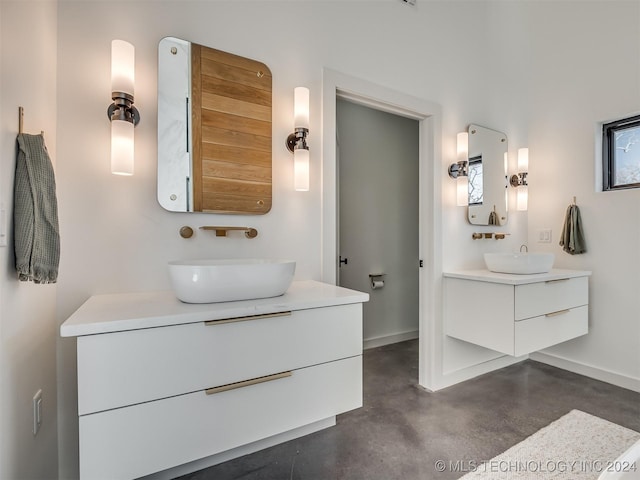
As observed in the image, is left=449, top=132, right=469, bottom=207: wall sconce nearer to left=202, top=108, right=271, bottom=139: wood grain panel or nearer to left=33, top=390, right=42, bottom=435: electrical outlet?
left=202, top=108, right=271, bottom=139: wood grain panel

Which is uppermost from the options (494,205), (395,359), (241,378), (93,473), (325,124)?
(325,124)

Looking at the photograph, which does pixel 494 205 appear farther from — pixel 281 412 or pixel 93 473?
pixel 93 473

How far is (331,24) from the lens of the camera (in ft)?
6.23

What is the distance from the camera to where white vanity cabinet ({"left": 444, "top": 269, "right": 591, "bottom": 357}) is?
1971 mm

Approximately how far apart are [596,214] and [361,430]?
2394mm

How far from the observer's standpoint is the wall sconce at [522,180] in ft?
8.97

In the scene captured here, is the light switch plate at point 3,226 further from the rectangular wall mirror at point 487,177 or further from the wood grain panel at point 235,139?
the rectangular wall mirror at point 487,177

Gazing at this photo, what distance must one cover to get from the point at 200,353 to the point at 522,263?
204 cm

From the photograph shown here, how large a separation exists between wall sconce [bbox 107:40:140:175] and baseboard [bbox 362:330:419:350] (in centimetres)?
263

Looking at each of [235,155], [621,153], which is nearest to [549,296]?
[621,153]

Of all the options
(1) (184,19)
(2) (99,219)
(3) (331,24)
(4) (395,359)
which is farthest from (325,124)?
(4) (395,359)

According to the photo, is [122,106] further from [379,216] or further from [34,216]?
[379,216]

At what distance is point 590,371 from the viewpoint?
2.55 metres

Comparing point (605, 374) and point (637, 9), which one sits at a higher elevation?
point (637, 9)
